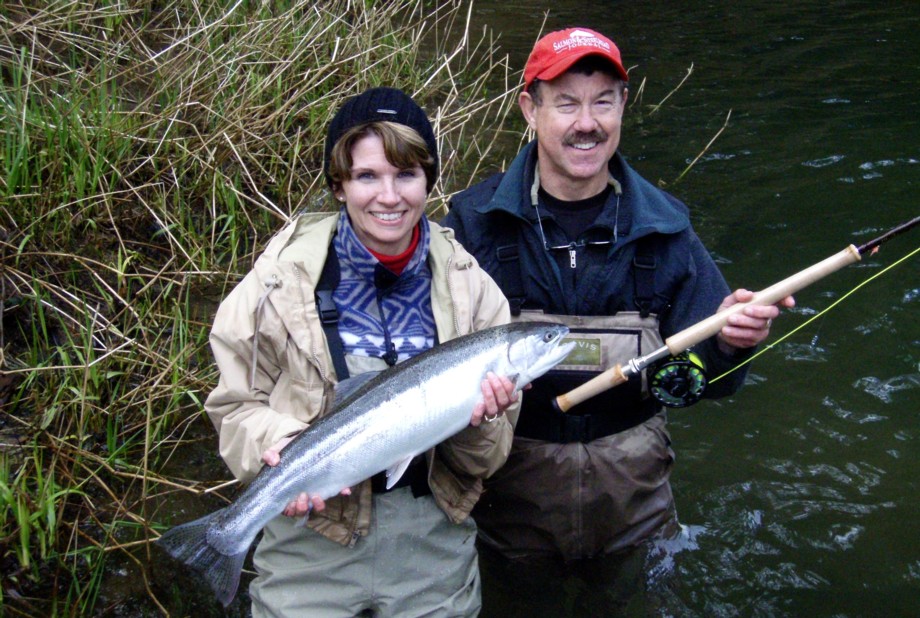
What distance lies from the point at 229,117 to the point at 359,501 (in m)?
3.62

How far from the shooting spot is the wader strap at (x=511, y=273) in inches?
Result: 158

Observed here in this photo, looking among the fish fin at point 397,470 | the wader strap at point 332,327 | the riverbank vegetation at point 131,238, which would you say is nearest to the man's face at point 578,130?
the wader strap at point 332,327

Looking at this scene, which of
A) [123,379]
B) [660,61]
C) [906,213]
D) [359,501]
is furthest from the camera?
[660,61]

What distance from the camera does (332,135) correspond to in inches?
131

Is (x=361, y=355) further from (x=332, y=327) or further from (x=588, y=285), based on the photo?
(x=588, y=285)

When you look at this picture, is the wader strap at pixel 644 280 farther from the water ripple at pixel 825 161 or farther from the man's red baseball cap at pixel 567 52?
the water ripple at pixel 825 161

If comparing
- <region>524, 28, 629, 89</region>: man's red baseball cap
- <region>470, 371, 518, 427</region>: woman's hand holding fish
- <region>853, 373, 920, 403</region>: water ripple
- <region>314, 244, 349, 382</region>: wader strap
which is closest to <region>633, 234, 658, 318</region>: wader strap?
<region>524, 28, 629, 89</region>: man's red baseball cap

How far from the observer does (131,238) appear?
564 cm

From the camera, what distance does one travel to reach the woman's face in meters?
3.25

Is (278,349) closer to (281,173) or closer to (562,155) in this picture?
(562,155)

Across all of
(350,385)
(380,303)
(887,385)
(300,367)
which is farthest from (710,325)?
(887,385)

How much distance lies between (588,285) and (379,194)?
3.74ft

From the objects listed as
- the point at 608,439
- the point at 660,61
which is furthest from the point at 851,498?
the point at 660,61

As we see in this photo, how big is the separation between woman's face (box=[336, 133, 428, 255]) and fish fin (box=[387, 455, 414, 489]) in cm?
77
